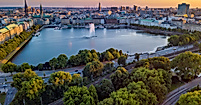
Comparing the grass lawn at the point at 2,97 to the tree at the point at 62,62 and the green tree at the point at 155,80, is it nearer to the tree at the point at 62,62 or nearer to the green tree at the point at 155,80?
the tree at the point at 62,62

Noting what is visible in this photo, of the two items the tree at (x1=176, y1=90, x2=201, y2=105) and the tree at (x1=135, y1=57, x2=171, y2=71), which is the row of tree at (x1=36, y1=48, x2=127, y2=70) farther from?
the tree at (x1=176, y1=90, x2=201, y2=105)

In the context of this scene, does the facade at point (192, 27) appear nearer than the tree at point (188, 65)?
No

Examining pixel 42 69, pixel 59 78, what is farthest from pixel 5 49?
pixel 59 78

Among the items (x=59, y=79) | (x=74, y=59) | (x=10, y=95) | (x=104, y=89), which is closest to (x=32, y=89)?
(x=59, y=79)

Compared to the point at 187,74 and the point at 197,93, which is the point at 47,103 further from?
the point at 187,74

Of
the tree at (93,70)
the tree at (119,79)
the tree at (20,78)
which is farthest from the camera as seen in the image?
the tree at (93,70)

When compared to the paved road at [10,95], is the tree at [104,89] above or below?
above

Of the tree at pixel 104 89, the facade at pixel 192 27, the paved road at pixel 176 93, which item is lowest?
the paved road at pixel 176 93

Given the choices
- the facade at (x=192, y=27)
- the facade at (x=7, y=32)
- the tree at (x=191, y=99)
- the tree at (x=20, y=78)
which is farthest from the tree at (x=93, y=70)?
the facade at (x=192, y=27)
